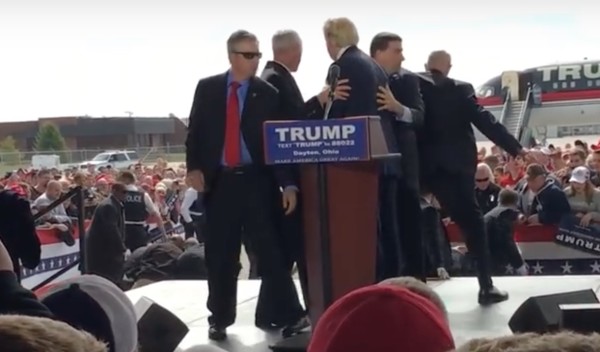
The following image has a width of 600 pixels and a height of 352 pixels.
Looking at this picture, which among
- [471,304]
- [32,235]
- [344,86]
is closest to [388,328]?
[32,235]

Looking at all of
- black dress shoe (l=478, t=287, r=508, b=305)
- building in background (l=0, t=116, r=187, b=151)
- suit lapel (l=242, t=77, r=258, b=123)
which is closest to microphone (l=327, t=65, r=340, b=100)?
suit lapel (l=242, t=77, r=258, b=123)

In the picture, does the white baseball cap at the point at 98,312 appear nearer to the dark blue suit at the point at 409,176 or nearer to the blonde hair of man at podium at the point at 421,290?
the blonde hair of man at podium at the point at 421,290

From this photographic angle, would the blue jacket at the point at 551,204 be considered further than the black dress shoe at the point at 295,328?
Yes

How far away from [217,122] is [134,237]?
7.17 metres

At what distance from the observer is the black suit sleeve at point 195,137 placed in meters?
5.16

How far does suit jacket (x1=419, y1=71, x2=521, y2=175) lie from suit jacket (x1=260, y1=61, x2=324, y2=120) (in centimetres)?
91

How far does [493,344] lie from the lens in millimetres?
1211

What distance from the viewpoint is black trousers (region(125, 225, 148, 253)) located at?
12.0 m

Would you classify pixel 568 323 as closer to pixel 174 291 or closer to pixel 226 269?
pixel 226 269

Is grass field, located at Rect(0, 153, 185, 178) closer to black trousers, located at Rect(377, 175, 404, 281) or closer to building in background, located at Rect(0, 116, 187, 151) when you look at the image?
building in background, located at Rect(0, 116, 187, 151)

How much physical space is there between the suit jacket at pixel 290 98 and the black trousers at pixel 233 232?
0.41m

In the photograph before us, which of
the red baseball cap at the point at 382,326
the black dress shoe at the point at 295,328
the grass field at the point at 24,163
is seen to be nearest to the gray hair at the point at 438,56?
the black dress shoe at the point at 295,328

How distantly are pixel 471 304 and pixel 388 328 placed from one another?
4287 millimetres

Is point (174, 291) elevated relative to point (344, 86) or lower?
lower
